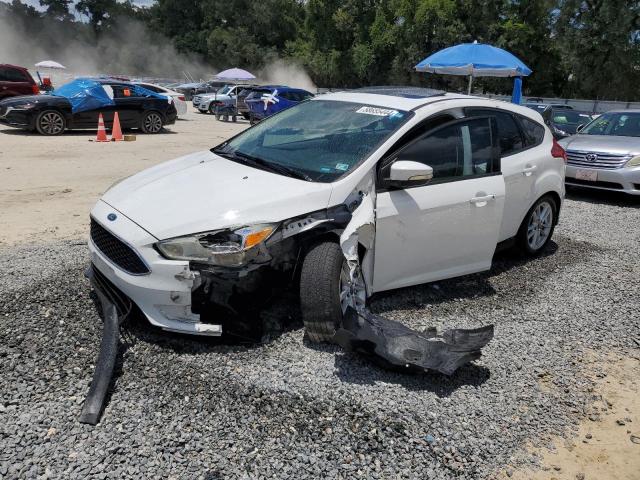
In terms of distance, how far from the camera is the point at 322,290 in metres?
3.35

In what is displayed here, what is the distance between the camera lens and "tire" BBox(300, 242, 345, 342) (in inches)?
132

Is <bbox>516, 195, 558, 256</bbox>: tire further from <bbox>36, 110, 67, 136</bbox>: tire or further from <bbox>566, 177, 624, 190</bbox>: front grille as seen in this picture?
<bbox>36, 110, 67, 136</bbox>: tire

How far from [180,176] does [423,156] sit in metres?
1.83

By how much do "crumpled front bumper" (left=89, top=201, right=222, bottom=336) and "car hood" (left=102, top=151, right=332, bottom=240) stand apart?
0.10 meters

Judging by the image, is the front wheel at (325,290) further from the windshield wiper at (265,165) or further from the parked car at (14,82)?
the parked car at (14,82)

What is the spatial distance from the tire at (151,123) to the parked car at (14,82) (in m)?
4.76

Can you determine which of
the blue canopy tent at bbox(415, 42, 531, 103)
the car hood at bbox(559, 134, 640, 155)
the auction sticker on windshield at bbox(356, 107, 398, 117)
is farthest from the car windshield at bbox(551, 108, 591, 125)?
the auction sticker on windshield at bbox(356, 107, 398, 117)

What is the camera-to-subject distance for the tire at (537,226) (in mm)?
5379

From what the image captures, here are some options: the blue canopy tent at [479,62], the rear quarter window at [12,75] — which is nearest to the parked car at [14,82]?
the rear quarter window at [12,75]

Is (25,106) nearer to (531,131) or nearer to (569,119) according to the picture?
(531,131)

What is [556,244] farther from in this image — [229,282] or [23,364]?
[23,364]

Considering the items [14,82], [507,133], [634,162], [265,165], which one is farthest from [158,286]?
[14,82]

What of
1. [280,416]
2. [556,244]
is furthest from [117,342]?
[556,244]

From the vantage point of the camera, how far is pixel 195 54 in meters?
67.9
